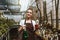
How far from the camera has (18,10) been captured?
2.32 meters

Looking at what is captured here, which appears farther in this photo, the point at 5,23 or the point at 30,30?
the point at 5,23

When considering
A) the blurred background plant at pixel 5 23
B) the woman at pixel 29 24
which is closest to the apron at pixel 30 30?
the woman at pixel 29 24

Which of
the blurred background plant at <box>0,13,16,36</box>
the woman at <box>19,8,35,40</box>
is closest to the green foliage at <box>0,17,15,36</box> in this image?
the blurred background plant at <box>0,13,16,36</box>

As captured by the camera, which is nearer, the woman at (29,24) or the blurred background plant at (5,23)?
the woman at (29,24)

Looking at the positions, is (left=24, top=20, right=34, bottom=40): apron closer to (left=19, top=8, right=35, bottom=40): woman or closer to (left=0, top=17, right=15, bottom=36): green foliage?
(left=19, top=8, right=35, bottom=40): woman

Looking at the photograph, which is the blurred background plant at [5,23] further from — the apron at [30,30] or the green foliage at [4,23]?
the apron at [30,30]

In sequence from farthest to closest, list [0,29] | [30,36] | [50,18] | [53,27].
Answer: [0,29], [50,18], [53,27], [30,36]

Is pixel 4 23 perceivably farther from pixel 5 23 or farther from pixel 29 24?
pixel 29 24

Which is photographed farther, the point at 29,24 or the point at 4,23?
the point at 4,23

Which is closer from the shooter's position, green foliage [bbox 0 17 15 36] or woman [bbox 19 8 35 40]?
woman [bbox 19 8 35 40]

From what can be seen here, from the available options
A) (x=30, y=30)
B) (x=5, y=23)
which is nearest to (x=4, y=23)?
(x=5, y=23)

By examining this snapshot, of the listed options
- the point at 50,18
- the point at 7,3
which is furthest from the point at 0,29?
the point at 50,18

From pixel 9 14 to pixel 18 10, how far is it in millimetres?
183

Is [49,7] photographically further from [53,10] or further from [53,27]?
[53,27]
